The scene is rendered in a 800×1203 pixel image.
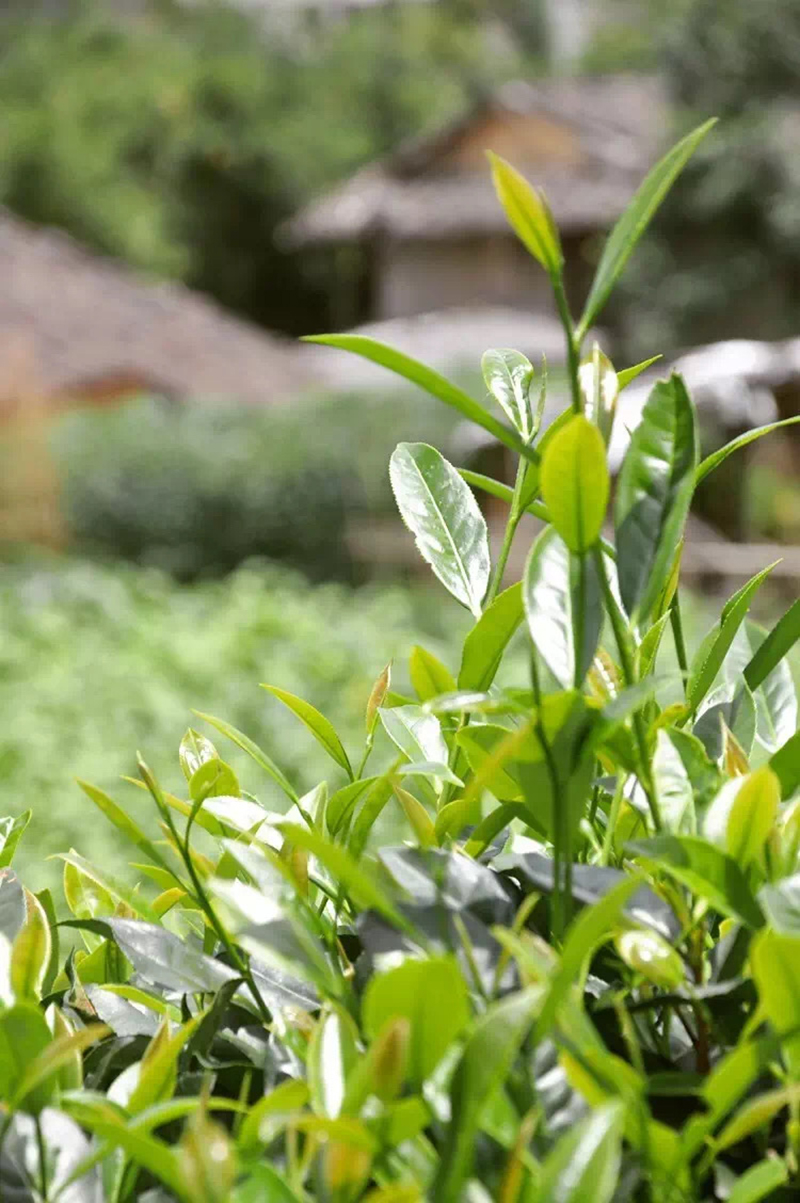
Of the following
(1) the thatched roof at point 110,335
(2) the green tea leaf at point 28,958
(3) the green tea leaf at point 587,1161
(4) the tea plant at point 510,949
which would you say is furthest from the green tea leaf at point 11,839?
(1) the thatched roof at point 110,335

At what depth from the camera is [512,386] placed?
0.75 meters

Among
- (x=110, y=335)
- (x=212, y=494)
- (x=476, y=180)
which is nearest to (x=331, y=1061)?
(x=212, y=494)

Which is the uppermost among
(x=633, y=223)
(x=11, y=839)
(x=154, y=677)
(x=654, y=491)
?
(x=633, y=223)

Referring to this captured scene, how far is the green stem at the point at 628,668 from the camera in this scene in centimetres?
60

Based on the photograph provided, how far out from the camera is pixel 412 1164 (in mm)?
525

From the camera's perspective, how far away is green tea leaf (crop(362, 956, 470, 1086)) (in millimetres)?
504

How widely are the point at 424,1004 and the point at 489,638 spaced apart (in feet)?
0.83

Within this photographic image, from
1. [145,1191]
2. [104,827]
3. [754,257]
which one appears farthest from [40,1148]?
[754,257]

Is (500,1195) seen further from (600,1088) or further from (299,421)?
(299,421)

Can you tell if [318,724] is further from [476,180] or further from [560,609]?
[476,180]

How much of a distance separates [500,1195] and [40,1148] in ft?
0.61

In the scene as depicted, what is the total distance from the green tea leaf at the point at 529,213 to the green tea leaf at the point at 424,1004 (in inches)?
10.3

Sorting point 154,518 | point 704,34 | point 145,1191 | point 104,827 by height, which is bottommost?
point 154,518

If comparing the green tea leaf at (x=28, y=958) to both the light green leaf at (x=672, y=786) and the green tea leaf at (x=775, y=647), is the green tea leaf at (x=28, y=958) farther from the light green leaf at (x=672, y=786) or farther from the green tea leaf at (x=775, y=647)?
the green tea leaf at (x=775, y=647)
